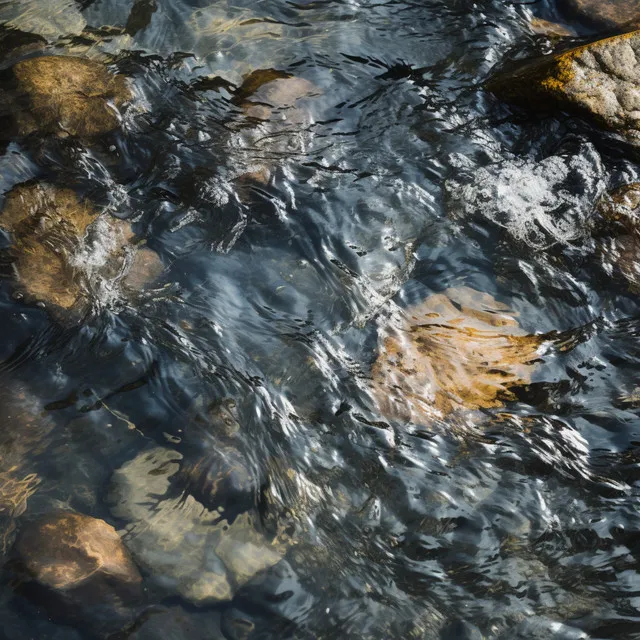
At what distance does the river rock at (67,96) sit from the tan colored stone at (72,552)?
10.4 ft

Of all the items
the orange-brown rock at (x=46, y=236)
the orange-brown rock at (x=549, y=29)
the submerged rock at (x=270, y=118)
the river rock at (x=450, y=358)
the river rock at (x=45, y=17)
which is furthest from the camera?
the orange-brown rock at (x=549, y=29)

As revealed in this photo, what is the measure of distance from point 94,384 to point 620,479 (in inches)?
116

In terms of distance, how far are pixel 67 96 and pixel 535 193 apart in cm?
374

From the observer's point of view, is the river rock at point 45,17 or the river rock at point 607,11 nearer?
the river rock at point 45,17

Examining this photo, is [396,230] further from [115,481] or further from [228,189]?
[115,481]

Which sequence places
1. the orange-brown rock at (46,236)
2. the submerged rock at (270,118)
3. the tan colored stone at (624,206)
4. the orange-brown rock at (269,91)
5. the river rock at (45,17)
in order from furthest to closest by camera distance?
the river rock at (45,17), the orange-brown rock at (269,91), the submerged rock at (270,118), the tan colored stone at (624,206), the orange-brown rock at (46,236)

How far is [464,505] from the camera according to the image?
339 centimetres

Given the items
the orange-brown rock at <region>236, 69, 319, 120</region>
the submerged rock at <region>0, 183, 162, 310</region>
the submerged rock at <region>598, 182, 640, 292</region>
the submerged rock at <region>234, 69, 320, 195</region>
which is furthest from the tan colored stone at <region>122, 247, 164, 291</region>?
the submerged rock at <region>598, 182, 640, 292</region>

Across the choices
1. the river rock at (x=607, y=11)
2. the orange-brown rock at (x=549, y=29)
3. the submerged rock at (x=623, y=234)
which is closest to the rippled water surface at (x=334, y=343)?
the submerged rock at (x=623, y=234)

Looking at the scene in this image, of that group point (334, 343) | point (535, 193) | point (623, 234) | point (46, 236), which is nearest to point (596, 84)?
point (535, 193)

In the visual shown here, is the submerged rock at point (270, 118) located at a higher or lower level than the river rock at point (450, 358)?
higher

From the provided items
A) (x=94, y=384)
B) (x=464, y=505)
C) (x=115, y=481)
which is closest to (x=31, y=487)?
(x=115, y=481)

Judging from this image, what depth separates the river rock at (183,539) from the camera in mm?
3104

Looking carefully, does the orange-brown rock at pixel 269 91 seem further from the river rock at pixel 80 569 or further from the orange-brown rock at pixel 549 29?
the river rock at pixel 80 569
